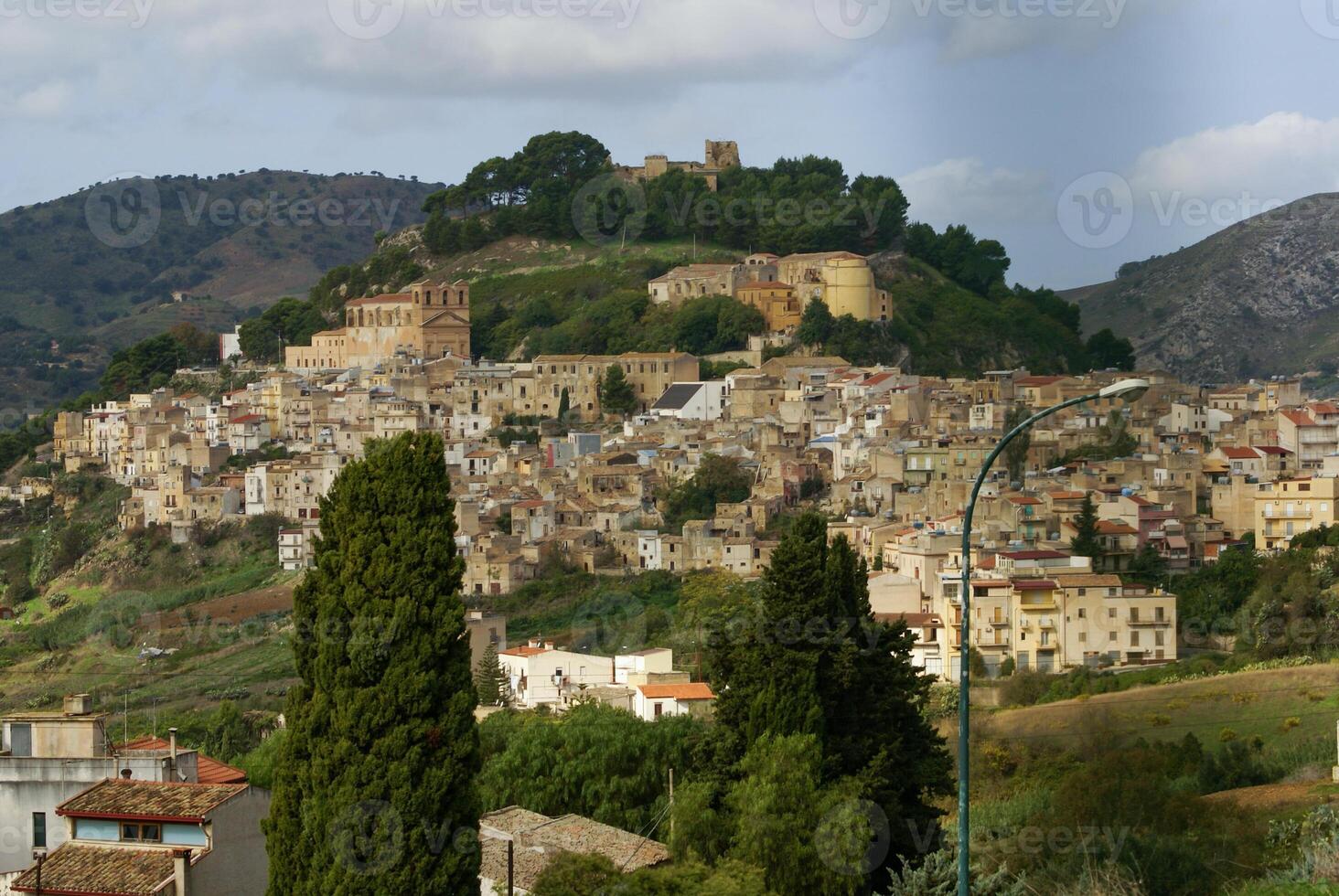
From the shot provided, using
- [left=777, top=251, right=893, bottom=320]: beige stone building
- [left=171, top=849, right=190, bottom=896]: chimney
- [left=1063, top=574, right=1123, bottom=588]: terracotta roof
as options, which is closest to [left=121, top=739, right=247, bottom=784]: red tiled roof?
[left=171, top=849, right=190, bottom=896]: chimney

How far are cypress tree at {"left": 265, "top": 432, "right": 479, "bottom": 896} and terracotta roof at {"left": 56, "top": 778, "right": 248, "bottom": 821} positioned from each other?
0.91m

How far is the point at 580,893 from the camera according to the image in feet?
51.2

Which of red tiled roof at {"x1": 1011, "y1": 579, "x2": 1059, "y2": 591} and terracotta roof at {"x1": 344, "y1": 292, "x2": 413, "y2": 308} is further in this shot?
terracotta roof at {"x1": 344, "y1": 292, "x2": 413, "y2": 308}

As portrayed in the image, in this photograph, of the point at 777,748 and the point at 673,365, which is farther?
the point at 673,365

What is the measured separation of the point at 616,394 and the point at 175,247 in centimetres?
11199

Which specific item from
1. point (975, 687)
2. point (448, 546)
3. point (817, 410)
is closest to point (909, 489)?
point (817, 410)

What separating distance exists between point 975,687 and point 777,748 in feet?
52.8

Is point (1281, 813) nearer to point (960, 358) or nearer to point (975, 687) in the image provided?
point (975, 687)

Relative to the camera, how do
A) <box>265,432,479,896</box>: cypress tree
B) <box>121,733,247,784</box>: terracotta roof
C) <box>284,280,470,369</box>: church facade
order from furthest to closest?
<box>284,280,470,369</box>: church facade < <box>121,733,247,784</box>: terracotta roof < <box>265,432,479,896</box>: cypress tree

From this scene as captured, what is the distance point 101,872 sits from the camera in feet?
52.2

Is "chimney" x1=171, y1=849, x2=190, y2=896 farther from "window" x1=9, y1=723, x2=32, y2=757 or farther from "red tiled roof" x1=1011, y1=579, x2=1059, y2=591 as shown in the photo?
"red tiled roof" x1=1011, y1=579, x2=1059, y2=591

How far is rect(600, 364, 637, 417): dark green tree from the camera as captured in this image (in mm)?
59688

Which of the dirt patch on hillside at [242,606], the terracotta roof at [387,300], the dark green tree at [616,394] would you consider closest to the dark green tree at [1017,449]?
the dark green tree at [616,394]

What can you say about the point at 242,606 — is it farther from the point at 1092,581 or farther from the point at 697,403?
the point at 1092,581
